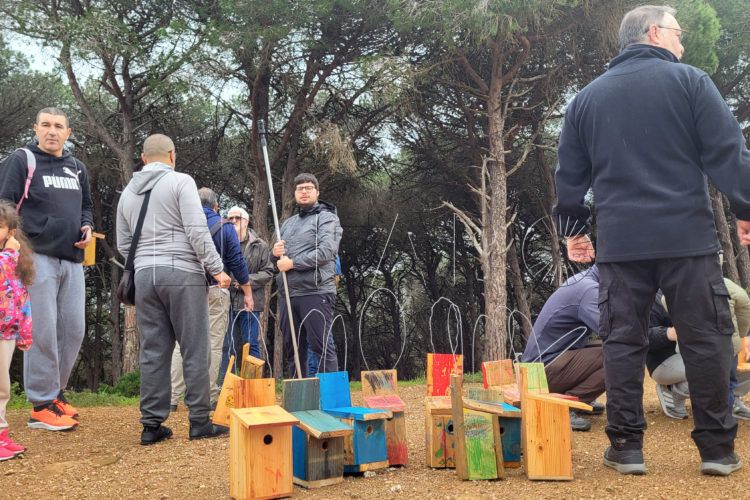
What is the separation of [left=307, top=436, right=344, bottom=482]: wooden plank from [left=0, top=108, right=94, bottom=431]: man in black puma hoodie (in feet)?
6.69

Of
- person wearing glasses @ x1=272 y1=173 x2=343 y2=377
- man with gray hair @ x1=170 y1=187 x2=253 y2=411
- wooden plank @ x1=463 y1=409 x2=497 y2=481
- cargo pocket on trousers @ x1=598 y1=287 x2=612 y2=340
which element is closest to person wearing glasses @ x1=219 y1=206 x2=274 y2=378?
man with gray hair @ x1=170 y1=187 x2=253 y2=411

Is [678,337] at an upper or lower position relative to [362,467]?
upper

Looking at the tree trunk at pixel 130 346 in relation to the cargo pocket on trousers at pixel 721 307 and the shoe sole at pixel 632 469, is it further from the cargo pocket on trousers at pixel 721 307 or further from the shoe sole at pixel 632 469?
the cargo pocket on trousers at pixel 721 307

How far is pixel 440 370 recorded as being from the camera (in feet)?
10.9

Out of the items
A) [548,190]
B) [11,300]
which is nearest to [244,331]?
[11,300]

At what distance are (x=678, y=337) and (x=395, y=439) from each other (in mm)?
1310

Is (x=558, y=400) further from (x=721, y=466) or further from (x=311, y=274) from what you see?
(x=311, y=274)

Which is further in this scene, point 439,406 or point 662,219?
point 439,406

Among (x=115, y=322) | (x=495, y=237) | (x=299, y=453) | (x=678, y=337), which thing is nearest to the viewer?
(x=678, y=337)

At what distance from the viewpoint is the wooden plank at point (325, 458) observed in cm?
285

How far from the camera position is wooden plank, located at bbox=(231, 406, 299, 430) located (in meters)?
2.59

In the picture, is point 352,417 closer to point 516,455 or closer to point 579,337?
point 516,455

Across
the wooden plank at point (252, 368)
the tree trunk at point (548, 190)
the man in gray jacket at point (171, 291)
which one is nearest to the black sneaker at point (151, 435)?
the man in gray jacket at point (171, 291)

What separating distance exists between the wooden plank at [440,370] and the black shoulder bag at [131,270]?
1.84 m
